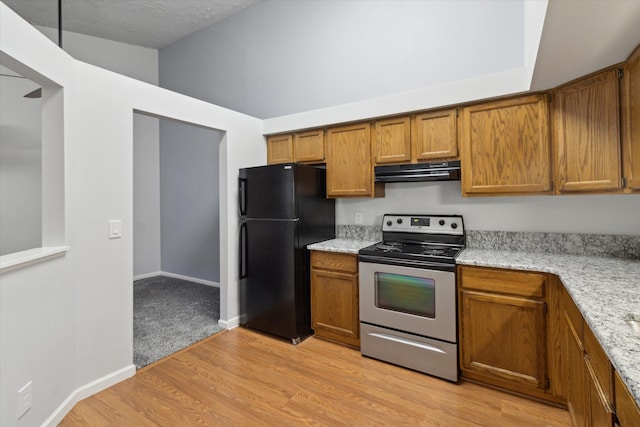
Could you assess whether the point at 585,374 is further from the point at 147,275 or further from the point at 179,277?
the point at 147,275

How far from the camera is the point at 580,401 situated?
4.82 feet

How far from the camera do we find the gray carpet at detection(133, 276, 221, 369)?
109 inches

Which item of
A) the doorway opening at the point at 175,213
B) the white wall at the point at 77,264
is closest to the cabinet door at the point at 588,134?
the white wall at the point at 77,264

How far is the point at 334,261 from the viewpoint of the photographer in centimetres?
279

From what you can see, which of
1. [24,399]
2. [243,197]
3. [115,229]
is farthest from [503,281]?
[24,399]

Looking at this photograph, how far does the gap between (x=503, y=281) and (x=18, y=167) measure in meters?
4.78

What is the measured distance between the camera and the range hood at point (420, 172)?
2.46m

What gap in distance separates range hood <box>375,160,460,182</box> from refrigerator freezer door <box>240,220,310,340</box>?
0.92 metres

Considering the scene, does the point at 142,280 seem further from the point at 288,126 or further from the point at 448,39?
the point at 448,39

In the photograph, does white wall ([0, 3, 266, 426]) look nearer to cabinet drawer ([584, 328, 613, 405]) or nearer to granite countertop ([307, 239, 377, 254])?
granite countertop ([307, 239, 377, 254])

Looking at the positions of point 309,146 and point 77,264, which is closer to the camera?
point 77,264

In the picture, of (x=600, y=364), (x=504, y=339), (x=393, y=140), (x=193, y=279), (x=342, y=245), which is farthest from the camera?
(x=193, y=279)

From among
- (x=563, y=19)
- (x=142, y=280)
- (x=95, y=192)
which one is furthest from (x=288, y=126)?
(x=142, y=280)

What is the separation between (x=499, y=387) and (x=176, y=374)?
2328mm
